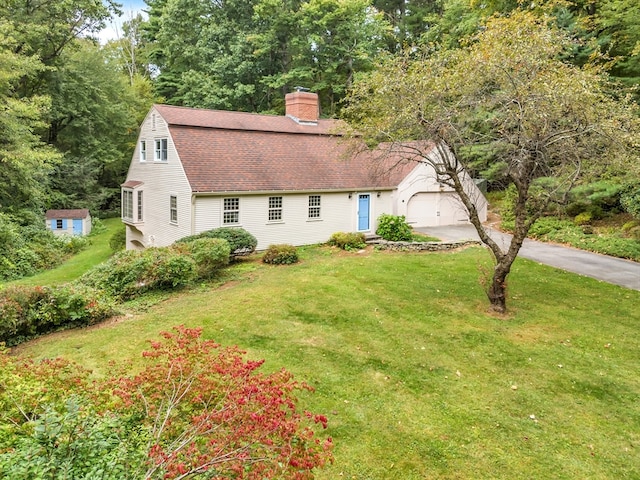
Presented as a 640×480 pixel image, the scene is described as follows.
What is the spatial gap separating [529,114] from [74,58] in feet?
105

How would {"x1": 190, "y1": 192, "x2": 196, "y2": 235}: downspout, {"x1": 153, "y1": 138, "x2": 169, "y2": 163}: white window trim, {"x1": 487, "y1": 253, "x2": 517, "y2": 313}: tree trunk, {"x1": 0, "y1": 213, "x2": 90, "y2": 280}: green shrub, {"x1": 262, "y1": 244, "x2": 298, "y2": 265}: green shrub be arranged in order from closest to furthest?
{"x1": 487, "y1": 253, "x2": 517, "y2": 313}: tree trunk
{"x1": 262, "y1": 244, "x2": 298, "y2": 265}: green shrub
{"x1": 190, "y1": 192, "x2": 196, "y2": 235}: downspout
{"x1": 153, "y1": 138, "x2": 169, "y2": 163}: white window trim
{"x1": 0, "y1": 213, "x2": 90, "y2": 280}: green shrub

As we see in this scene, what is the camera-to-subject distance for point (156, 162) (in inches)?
755

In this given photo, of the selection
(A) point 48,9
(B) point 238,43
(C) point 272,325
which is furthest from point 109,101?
(C) point 272,325

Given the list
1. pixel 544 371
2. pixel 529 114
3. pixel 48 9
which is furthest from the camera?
pixel 48 9

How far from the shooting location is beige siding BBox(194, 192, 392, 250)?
16984mm

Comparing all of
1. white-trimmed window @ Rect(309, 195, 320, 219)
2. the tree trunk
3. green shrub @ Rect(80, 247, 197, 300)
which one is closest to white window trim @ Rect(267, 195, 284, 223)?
white-trimmed window @ Rect(309, 195, 320, 219)

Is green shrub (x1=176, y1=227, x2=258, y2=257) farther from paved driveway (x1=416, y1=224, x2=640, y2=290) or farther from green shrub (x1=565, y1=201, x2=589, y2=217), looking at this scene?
green shrub (x1=565, y1=201, x2=589, y2=217)

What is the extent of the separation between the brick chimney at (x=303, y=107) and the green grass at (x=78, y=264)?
41.6 feet

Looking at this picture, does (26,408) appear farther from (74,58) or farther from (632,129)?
(74,58)

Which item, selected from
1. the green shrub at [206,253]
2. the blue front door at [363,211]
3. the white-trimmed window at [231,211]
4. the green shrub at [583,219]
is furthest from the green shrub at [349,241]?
the green shrub at [583,219]

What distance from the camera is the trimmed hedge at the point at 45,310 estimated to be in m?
8.88

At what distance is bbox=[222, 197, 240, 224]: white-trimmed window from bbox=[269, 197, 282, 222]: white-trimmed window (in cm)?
151

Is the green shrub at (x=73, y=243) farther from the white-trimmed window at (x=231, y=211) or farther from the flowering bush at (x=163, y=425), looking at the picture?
the flowering bush at (x=163, y=425)

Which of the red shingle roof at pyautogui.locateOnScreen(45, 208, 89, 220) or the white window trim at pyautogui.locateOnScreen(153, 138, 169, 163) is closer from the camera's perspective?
the white window trim at pyautogui.locateOnScreen(153, 138, 169, 163)
